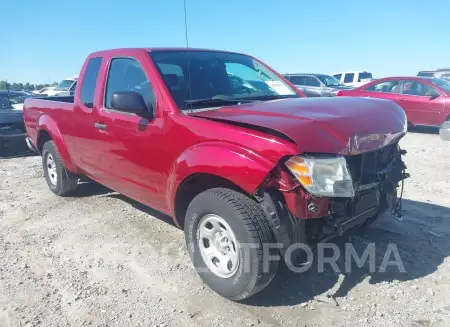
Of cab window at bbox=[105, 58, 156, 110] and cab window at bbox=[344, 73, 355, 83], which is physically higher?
cab window at bbox=[105, 58, 156, 110]

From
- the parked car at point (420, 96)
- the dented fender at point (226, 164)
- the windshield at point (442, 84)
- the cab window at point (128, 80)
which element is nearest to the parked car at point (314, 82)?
the parked car at point (420, 96)

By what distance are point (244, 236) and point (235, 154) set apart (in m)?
0.54

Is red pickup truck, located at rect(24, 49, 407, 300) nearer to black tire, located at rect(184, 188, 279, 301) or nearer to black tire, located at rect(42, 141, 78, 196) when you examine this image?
black tire, located at rect(184, 188, 279, 301)

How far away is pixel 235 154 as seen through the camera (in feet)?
8.46

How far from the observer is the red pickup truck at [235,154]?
8.12 feet

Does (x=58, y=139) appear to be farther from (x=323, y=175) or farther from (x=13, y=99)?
(x=13, y=99)

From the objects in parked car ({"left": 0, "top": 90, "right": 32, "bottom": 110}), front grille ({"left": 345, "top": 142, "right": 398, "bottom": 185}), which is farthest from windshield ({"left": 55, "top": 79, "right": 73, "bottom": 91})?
front grille ({"left": 345, "top": 142, "right": 398, "bottom": 185})

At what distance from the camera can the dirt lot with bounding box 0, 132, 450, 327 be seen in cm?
271

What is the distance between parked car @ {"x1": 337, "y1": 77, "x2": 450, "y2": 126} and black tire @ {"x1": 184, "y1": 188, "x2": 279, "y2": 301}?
8.26 metres

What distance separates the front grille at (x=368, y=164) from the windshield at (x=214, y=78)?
1.20 m

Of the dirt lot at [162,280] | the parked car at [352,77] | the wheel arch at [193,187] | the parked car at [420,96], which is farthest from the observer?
the parked car at [352,77]

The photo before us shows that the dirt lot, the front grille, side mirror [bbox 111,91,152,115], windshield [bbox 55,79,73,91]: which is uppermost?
side mirror [bbox 111,91,152,115]

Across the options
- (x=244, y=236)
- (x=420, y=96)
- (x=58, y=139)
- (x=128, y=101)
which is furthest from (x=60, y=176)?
(x=420, y=96)

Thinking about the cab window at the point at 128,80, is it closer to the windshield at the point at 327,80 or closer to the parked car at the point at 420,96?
the parked car at the point at 420,96
